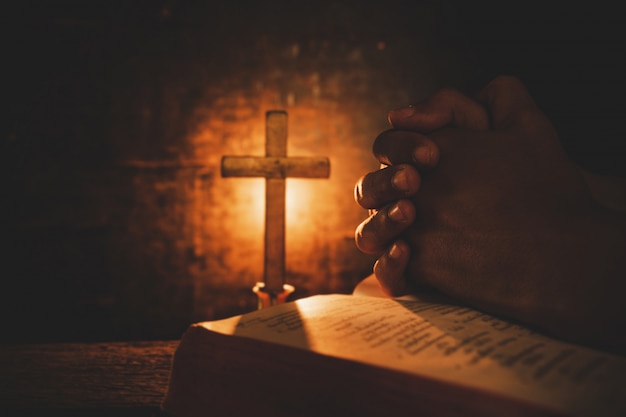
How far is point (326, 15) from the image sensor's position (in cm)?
114

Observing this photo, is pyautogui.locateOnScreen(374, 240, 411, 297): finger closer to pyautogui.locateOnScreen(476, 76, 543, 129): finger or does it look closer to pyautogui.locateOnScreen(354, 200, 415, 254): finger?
pyautogui.locateOnScreen(354, 200, 415, 254): finger

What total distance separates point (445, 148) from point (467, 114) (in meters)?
0.09

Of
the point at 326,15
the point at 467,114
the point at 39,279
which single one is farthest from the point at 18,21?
the point at 467,114

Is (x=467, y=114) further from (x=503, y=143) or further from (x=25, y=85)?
(x=25, y=85)

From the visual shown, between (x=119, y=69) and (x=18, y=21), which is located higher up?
(x=18, y=21)

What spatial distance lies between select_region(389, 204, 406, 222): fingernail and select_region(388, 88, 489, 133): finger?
0.40ft

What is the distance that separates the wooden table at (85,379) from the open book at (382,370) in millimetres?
215

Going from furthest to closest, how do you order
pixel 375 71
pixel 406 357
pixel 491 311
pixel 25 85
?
pixel 375 71, pixel 25 85, pixel 491 311, pixel 406 357

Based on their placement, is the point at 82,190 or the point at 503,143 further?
the point at 82,190

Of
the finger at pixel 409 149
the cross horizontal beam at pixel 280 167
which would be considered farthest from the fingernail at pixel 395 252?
the cross horizontal beam at pixel 280 167

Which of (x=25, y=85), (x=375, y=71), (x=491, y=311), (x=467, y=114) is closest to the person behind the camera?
(x=491, y=311)

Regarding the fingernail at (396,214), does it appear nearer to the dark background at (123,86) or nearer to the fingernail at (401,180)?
the fingernail at (401,180)

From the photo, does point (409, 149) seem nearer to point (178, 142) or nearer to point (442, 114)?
point (442, 114)

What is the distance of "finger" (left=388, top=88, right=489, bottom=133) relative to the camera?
0.52 m
